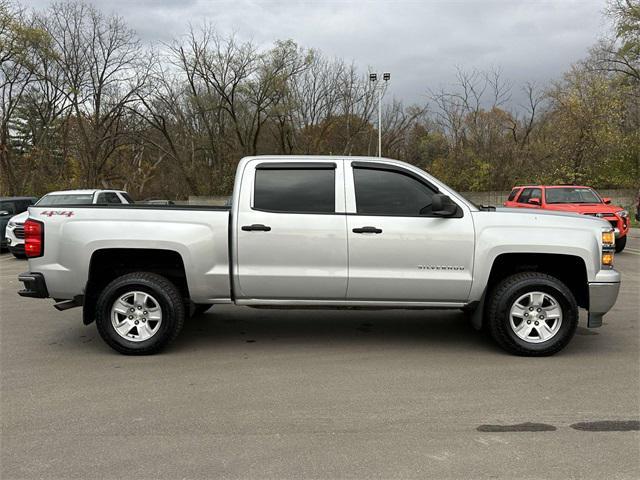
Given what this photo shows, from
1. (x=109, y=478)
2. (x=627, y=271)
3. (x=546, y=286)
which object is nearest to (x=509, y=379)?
(x=546, y=286)

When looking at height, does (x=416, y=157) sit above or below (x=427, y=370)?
above

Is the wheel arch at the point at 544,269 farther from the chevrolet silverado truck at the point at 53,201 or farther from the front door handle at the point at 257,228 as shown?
the chevrolet silverado truck at the point at 53,201

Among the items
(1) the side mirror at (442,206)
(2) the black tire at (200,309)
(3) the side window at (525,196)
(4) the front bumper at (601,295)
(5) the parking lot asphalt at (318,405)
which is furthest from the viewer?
(3) the side window at (525,196)

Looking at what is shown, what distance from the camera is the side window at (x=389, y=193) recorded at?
517 cm

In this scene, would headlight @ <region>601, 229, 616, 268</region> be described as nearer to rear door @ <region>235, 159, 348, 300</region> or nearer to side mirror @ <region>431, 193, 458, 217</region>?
side mirror @ <region>431, 193, 458, 217</region>

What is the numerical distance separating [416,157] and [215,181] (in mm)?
15727

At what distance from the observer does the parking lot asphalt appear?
310 centimetres

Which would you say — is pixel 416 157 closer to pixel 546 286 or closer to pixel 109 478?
pixel 546 286

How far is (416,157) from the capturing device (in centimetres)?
3803

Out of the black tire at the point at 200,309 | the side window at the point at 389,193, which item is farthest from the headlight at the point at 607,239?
the black tire at the point at 200,309

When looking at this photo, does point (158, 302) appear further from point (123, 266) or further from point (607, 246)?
point (607, 246)

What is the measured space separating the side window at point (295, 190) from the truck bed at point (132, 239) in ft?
1.47

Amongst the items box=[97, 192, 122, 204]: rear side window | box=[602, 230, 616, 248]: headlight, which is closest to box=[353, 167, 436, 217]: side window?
box=[602, 230, 616, 248]: headlight

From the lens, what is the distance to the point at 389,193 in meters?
5.23
